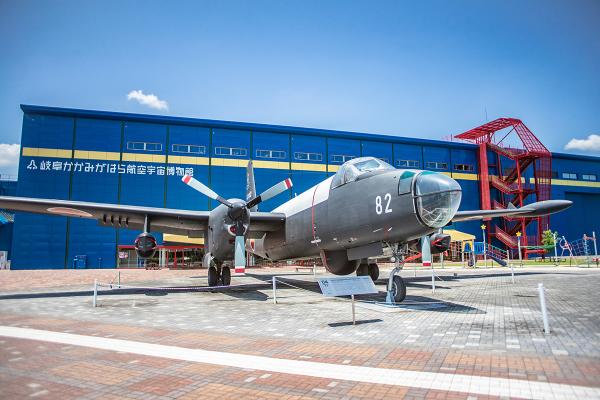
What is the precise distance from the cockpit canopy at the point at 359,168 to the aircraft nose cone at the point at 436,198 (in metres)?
2.23

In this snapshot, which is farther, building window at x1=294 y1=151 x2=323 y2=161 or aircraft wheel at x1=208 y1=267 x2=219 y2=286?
building window at x1=294 y1=151 x2=323 y2=161

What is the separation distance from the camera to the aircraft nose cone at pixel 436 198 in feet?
32.0

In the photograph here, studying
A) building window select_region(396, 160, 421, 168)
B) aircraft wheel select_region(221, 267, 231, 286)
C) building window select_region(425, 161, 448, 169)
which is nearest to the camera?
aircraft wheel select_region(221, 267, 231, 286)

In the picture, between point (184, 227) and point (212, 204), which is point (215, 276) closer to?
point (184, 227)

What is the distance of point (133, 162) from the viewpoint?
42312 millimetres

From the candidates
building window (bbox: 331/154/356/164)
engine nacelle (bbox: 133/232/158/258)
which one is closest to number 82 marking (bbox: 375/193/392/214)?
engine nacelle (bbox: 133/232/158/258)

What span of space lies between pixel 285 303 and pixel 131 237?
114 feet

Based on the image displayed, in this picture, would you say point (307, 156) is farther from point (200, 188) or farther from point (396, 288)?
point (396, 288)

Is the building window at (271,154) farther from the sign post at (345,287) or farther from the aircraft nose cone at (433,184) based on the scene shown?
the sign post at (345,287)

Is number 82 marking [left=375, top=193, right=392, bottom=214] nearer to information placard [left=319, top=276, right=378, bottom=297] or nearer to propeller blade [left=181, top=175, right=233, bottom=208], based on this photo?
information placard [left=319, top=276, right=378, bottom=297]

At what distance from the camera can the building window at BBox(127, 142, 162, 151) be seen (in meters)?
42.7

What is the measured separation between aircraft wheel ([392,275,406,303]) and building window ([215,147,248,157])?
1478 inches

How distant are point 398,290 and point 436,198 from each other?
3364 mm

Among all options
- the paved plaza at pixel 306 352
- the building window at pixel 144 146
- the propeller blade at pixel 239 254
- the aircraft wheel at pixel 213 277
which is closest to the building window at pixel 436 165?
the building window at pixel 144 146
